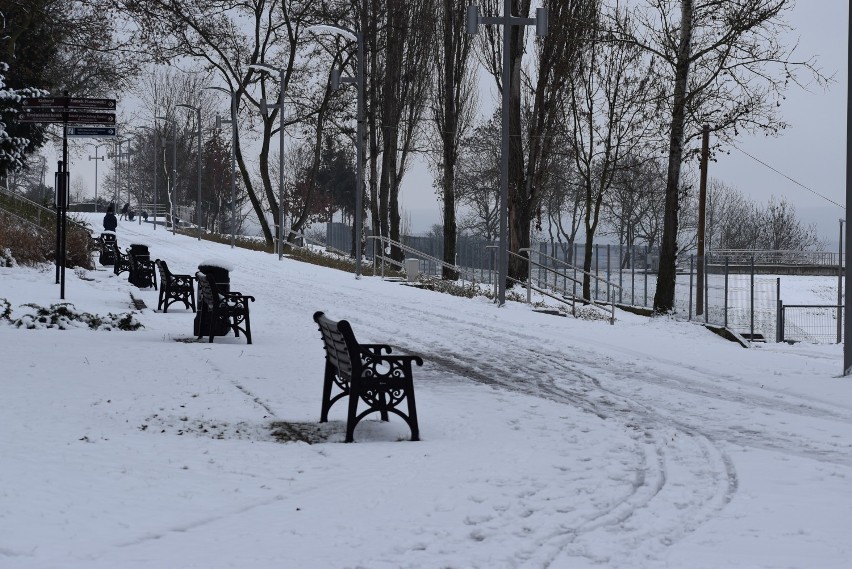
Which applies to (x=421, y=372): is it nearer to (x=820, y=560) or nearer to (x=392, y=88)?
(x=820, y=560)

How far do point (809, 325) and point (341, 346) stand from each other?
112 ft

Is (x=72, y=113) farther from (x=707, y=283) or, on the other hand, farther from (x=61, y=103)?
(x=707, y=283)

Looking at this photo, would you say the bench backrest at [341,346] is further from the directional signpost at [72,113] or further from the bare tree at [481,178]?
the bare tree at [481,178]

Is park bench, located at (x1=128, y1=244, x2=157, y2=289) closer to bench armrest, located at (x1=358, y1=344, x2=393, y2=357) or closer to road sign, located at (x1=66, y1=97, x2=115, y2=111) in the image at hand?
road sign, located at (x1=66, y1=97, x2=115, y2=111)

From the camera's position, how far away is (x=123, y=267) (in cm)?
2928

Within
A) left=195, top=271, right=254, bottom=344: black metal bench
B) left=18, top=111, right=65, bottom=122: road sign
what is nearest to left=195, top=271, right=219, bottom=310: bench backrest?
left=195, top=271, right=254, bottom=344: black metal bench

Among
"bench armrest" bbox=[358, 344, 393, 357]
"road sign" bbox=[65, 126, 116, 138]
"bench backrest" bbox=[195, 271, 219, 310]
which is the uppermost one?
"road sign" bbox=[65, 126, 116, 138]

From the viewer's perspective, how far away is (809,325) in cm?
4041

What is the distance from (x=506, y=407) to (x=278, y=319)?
9.28 m

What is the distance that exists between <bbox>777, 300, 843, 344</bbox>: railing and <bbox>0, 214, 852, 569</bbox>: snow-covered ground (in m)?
20.4

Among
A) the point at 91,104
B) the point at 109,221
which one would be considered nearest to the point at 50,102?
the point at 91,104

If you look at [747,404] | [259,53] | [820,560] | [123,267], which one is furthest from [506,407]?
[259,53]

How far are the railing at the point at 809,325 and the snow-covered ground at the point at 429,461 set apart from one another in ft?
67.0

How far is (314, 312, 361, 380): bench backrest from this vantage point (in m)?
8.82
